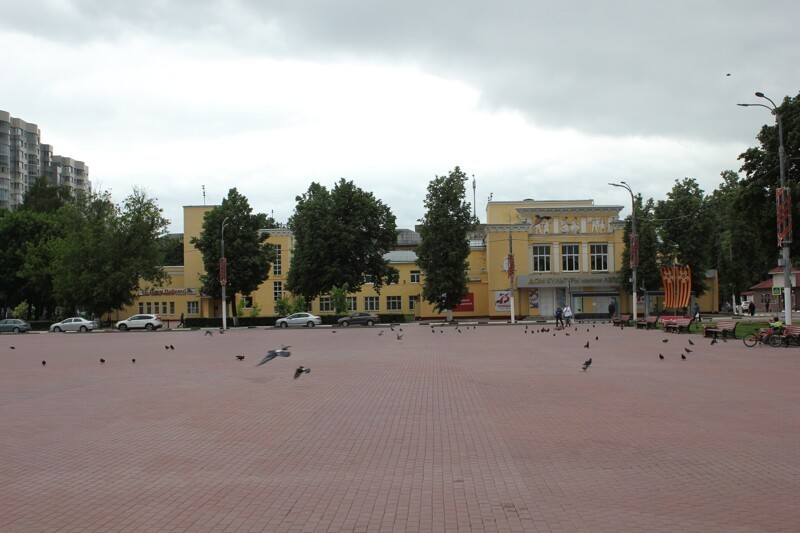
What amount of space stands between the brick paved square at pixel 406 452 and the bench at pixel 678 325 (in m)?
19.6

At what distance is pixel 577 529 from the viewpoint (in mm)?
5703

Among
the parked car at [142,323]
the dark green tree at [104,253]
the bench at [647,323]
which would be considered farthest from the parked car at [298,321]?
the bench at [647,323]

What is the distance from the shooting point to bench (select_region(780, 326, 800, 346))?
25734mm

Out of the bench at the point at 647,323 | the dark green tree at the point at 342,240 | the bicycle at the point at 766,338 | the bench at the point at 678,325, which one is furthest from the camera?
the dark green tree at the point at 342,240

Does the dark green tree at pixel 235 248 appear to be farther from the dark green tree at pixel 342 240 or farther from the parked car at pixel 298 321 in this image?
the parked car at pixel 298 321

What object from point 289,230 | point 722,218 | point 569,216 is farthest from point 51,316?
point 722,218

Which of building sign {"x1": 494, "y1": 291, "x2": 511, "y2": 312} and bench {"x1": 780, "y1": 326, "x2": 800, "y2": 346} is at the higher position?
building sign {"x1": 494, "y1": 291, "x2": 511, "y2": 312}

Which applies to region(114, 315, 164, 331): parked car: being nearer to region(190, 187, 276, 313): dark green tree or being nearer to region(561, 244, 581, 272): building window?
region(190, 187, 276, 313): dark green tree

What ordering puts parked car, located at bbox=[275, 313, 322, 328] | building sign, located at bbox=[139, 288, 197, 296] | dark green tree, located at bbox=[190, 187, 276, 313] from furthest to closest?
1. building sign, located at bbox=[139, 288, 197, 296]
2. dark green tree, located at bbox=[190, 187, 276, 313]
3. parked car, located at bbox=[275, 313, 322, 328]

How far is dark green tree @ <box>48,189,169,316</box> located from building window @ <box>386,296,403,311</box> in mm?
23231

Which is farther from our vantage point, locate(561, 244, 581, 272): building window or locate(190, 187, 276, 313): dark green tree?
locate(561, 244, 581, 272): building window

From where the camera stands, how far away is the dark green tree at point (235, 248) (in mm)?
64062

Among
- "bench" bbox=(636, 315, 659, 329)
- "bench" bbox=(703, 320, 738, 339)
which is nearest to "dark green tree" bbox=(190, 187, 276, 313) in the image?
"bench" bbox=(636, 315, 659, 329)

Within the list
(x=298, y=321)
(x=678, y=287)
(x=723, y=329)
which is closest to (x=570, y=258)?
(x=678, y=287)
